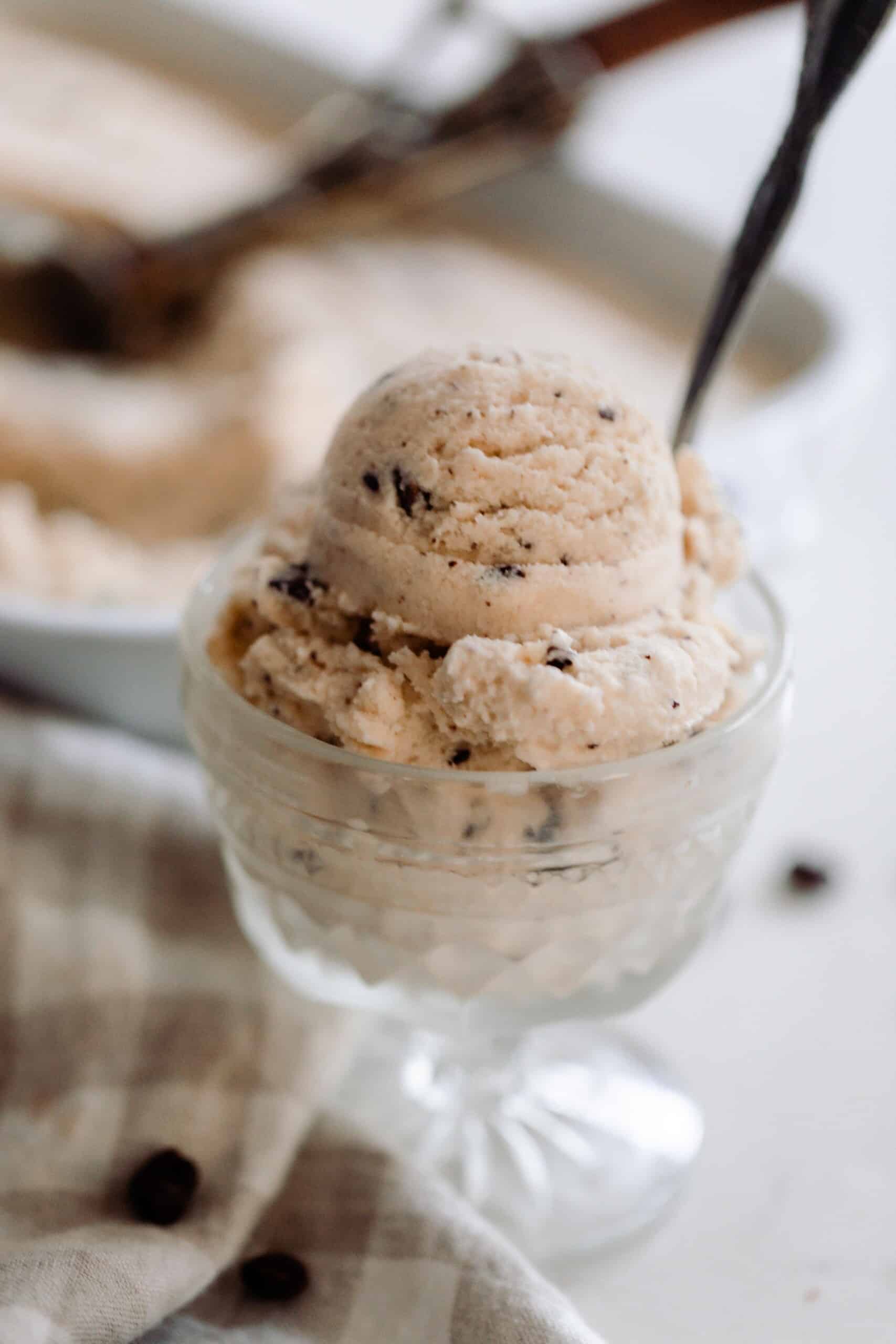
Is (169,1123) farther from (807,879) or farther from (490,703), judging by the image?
(807,879)

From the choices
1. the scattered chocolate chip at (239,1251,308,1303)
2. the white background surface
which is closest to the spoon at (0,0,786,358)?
the white background surface

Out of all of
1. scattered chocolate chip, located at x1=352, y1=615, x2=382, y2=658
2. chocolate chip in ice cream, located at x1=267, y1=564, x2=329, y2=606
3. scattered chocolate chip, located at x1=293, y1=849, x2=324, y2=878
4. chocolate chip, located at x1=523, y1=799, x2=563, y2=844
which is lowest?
scattered chocolate chip, located at x1=293, y1=849, x2=324, y2=878

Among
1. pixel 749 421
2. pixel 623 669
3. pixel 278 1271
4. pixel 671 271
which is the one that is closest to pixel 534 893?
pixel 623 669

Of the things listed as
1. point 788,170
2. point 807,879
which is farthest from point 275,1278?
point 788,170

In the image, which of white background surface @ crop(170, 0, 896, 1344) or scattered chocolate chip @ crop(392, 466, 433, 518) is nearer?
scattered chocolate chip @ crop(392, 466, 433, 518)

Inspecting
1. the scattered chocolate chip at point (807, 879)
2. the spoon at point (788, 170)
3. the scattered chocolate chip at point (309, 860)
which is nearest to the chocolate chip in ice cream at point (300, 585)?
the scattered chocolate chip at point (309, 860)

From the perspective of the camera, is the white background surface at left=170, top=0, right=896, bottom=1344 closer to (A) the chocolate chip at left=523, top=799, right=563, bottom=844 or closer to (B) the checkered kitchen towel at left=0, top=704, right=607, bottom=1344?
(B) the checkered kitchen towel at left=0, top=704, right=607, bottom=1344

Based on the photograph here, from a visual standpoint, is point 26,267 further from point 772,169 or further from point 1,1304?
point 1,1304
